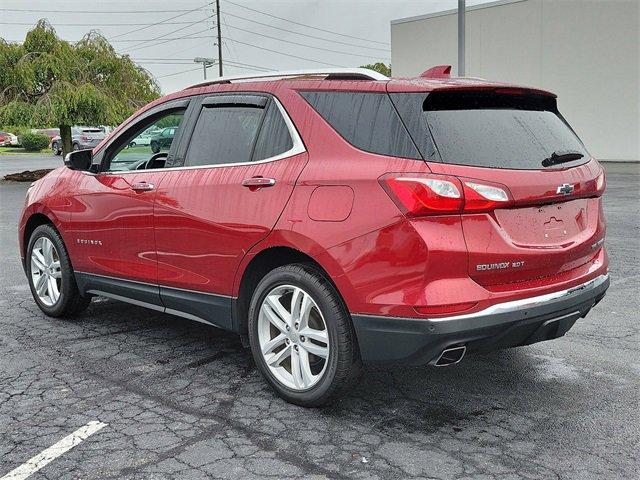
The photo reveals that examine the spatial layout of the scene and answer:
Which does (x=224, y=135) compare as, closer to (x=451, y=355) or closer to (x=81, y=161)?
(x=81, y=161)

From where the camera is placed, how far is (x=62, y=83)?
65.9ft

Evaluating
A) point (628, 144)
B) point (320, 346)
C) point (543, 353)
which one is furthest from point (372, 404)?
point (628, 144)

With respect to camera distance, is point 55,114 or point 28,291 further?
point 55,114

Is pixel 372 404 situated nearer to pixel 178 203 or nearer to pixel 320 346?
pixel 320 346

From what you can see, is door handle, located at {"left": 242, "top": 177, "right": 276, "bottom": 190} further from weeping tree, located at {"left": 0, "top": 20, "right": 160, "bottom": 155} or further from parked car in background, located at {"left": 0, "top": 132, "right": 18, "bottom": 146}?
parked car in background, located at {"left": 0, "top": 132, "right": 18, "bottom": 146}

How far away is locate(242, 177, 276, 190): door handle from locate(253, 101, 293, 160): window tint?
0.50ft

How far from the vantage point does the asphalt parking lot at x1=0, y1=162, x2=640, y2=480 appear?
316 centimetres

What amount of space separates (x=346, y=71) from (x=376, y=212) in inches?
37.1

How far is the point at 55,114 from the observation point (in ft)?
64.0

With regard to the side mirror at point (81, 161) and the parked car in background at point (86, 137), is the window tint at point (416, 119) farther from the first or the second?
the parked car in background at point (86, 137)

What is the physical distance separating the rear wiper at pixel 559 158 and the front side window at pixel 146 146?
2.46 metres

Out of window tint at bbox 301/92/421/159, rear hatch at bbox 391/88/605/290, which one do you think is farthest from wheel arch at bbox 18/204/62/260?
rear hatch at bbox 391/88/605/290

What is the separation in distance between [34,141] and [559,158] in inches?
1804

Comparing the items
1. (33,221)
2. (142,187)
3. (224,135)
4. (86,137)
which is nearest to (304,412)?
(224,135)
